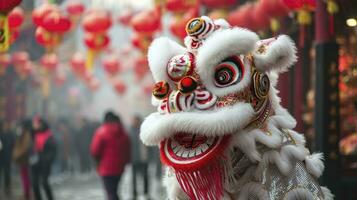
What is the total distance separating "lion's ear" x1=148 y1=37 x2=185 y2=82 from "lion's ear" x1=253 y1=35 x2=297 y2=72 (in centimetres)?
46

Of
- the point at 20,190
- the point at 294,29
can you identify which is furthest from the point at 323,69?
the point at 20,190

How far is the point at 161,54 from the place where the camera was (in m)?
4.51

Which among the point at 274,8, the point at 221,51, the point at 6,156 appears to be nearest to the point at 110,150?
the point at 274,8

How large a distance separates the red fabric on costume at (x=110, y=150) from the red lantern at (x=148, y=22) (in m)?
3.44

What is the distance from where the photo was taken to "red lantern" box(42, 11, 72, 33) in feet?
41.7

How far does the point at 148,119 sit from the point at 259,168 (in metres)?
0.69

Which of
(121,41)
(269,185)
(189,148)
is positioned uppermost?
(121,41)

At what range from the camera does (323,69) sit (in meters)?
8.55

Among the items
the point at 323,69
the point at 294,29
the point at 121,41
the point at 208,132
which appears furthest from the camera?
the point at 121,41

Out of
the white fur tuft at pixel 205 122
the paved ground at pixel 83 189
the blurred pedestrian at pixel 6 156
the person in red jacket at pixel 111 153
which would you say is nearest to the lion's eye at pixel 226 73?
the white fur tuft at pixel 205 122

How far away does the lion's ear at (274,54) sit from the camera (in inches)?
175

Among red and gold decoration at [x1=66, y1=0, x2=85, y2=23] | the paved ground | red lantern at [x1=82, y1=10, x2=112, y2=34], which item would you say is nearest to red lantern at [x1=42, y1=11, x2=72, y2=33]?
red lantern at [x1=82, y1=10, x2=112, y2=34]

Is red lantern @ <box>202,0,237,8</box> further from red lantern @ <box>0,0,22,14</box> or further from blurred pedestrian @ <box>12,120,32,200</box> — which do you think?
red lantern @ <box>0,0,22,14</box>

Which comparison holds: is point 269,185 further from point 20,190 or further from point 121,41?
point 121,41
